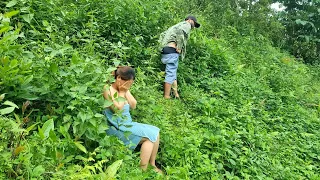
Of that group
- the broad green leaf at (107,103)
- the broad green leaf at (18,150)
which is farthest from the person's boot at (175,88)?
the broad green leaf at (18,150)

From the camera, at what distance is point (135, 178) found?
9.16 feet

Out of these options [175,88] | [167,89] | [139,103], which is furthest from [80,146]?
[175,88]

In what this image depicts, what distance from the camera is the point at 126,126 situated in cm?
326

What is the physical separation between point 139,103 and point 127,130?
2.57 ft

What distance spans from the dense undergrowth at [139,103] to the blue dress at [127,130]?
0.14 metres

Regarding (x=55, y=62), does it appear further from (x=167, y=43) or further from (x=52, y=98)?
(x=167, y=43)

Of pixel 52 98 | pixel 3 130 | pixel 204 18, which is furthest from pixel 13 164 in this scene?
pixel 204 18

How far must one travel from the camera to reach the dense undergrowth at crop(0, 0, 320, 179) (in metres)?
2.70

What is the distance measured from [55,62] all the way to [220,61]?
423cm

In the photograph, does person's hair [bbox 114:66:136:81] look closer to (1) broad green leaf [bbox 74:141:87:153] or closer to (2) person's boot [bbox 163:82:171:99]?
(1) broad green leaf [bbox 74:141:87:153]

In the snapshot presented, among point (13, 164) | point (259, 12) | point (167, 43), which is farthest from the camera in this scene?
point (259, 12)

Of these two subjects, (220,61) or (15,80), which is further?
(220,61)

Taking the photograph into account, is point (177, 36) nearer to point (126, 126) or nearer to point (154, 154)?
point (154, 154)

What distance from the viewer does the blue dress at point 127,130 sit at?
10.8ft
